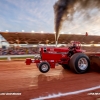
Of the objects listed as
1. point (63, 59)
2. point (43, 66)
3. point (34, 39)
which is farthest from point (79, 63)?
point (34, 39)

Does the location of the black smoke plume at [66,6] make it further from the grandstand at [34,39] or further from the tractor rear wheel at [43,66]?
the grandstand at [34,39]

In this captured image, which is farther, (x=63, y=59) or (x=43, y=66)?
(x=63, y=59)

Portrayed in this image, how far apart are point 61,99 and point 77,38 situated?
76.6ft

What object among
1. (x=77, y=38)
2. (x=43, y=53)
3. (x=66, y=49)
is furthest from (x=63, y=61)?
(x=77, y=38)

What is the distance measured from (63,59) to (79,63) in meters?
0.78

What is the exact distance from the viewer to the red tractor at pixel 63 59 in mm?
5238

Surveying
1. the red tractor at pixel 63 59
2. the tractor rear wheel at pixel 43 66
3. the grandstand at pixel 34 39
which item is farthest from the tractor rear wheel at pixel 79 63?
the grandstand at pixel 34 39

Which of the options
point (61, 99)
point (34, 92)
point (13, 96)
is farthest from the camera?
point (34, 92)

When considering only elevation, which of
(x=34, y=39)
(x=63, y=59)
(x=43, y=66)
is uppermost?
(x=34, y=39)

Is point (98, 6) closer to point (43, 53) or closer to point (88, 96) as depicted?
point (43, 53)

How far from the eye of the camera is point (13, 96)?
289cm

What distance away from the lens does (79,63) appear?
5.34m

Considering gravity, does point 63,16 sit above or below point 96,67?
above

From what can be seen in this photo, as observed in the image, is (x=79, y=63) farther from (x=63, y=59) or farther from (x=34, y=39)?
(x=34, y=39)
